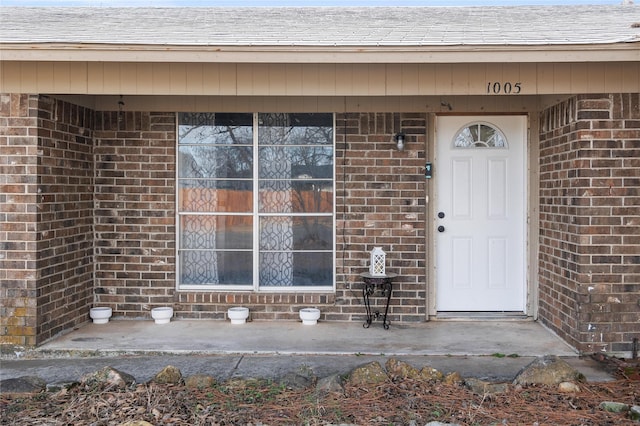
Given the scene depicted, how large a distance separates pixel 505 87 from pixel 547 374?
2.57 metres

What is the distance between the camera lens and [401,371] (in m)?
5.14

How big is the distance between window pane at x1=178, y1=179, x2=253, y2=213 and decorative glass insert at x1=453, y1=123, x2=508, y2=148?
256cm

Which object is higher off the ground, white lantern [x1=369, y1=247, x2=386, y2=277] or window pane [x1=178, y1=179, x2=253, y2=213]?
window pane [x1=178, y1=179, x2=253, y2=213]

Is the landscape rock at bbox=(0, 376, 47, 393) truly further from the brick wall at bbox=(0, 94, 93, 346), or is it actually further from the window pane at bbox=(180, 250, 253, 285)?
the window pane at bbox=(180, 250, 253, 285)

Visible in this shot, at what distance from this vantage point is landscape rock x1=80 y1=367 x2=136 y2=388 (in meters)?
4.80

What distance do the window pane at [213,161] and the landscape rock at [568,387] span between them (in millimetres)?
3998

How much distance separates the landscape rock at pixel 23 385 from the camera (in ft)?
15.9

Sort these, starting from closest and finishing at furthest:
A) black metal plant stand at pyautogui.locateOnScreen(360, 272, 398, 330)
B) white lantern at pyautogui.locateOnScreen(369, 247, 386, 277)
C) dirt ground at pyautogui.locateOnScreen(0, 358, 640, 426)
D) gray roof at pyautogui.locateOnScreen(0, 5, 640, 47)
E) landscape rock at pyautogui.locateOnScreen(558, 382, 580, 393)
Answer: dirt ground at pyautogui.locateOnScreen(0, 358, 640, 426)
landscape rock at pyautogui.locateOnScreen(558, 382, 580, 393)
gray roof at pyautogui.locateOnScreen(0, 5, 640, 47)
black metal plant stand at pyautogui.locateOnScreen(360, 272, 398, 330)
white lantern at pyautogui.locateOnScreen(369, 247, 386, 277)

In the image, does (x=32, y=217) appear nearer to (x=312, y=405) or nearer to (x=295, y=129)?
(x=295, y=129)

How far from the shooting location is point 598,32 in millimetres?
6012

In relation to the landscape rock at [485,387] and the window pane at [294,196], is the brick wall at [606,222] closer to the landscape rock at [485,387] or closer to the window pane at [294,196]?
the landscape rock at [485,387]

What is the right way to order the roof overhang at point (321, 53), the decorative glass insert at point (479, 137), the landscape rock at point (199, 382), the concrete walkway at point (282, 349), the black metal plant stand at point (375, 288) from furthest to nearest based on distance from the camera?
the decorative glass insert at point (479, 137) → the black metal plant stand at point (375, 288) → the concrete walkway at point (282, 349) → the roof overhang at point (321, 53) → the landscape rock at point (199, 382)

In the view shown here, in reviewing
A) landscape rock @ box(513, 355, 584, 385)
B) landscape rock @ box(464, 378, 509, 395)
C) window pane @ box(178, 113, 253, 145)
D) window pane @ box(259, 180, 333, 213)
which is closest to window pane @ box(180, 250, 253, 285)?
window pane @ box(259, 180, 333, 213)

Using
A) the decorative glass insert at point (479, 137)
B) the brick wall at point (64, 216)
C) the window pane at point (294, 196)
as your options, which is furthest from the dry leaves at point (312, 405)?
the decorative glass insert at point (479, 137)
